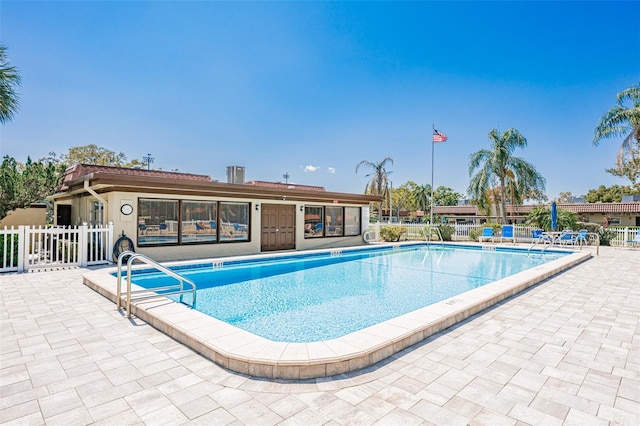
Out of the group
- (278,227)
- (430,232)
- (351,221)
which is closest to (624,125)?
(430,232)

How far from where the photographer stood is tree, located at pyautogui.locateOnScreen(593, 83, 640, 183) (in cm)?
1633

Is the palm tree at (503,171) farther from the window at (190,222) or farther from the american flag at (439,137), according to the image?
the window at (190,222)

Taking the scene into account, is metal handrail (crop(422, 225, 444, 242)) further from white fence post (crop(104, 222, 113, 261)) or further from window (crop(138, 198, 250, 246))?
white fence post (crop(104, 222, 113, 261))

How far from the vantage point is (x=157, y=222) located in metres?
11.2

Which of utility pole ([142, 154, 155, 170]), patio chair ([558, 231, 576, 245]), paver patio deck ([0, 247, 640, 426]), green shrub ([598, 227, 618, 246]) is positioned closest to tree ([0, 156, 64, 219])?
paver patio deck ([0, 247, 640, 426])

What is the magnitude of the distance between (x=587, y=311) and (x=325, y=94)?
16668 millimetres

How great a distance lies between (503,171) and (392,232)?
1108 centimetres

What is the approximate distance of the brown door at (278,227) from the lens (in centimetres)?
1380

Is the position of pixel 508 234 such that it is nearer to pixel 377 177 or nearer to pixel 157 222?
pixel 377 177

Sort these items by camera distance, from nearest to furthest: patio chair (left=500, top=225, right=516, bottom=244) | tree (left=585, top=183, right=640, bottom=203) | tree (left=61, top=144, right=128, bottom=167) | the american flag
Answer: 1. patio chair (left=500, top=225, right=516, bottom=244)
2. the american flag
3. tree (left=61, top=144, right=128, bottom=167)
4. tree (left=585, top=183, right=640, bottom=203)

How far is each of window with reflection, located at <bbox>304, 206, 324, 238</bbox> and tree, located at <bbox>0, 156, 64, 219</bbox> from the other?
1028 cm

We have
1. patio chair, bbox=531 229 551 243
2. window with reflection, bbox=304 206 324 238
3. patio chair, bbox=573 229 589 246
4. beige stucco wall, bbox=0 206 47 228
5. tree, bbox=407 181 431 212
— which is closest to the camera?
patio chair, bbox=573 229 589 246

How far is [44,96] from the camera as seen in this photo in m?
16.2

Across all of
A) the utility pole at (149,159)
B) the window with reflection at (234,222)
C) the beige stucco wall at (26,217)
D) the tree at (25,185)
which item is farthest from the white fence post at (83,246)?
the utility pole at (149,159)
